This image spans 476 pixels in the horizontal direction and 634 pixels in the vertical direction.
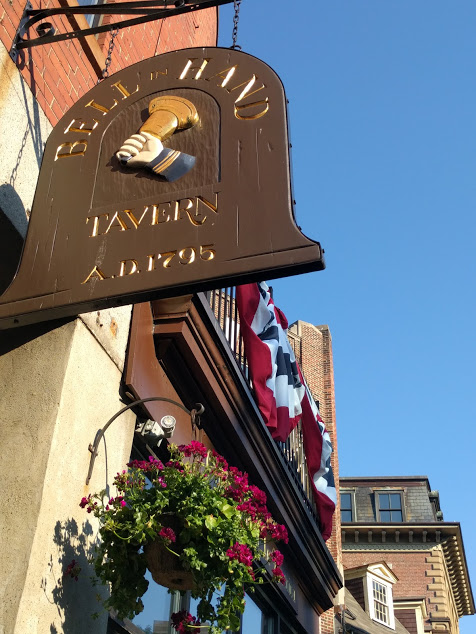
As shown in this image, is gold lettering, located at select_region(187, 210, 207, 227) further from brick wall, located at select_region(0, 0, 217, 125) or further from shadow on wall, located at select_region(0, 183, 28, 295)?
brick wall, located at select_region(0, 0, 217, 125)

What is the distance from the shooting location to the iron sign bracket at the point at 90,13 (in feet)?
18.1

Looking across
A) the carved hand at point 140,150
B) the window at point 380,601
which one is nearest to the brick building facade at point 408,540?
→ the window at point 380,601

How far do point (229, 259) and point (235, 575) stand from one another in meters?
1.74

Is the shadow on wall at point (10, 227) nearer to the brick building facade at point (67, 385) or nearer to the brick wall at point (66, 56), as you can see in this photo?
the brick building facade at point (67, 385)

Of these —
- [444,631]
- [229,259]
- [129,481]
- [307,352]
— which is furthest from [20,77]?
[444,631]

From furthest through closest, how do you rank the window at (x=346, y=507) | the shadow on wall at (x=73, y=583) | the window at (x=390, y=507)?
the window at (x=346, y=507), the window at (x=390, y=507), the shadow on wall at (x=73, y=583)

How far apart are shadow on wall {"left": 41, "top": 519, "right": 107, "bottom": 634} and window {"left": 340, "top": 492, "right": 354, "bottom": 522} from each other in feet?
125

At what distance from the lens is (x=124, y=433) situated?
215 inches

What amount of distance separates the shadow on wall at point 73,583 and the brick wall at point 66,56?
3.09 m

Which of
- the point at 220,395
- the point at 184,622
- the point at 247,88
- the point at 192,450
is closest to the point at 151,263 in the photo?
the point at 192,450

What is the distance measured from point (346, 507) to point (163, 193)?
3902 centimetres

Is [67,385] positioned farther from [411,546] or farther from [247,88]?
[411,546]

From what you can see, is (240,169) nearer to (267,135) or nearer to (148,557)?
(267,135)

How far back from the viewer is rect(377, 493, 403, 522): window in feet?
134
